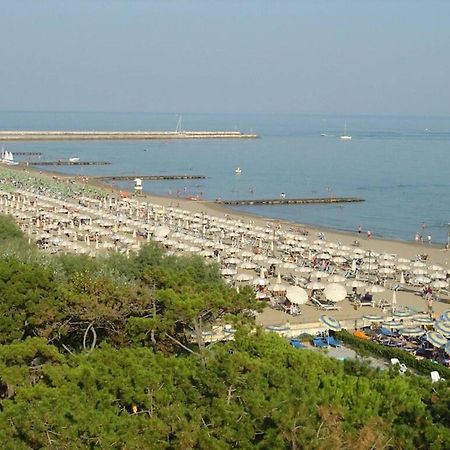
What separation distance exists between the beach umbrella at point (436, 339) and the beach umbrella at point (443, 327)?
52cm

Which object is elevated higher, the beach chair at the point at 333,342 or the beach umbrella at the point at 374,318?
the beach umbrella at the point at 374,318

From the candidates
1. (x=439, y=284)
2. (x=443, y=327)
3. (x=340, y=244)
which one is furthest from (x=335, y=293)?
(x=340, y=244)

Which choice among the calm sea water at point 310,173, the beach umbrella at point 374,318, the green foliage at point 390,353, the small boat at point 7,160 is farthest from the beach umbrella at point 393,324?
the small boat at point 7,160

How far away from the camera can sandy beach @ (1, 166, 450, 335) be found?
71.9ft

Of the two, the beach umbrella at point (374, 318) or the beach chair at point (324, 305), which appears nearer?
the beach umbrella at point (374, 318)

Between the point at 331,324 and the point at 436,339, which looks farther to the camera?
the point at 331,324

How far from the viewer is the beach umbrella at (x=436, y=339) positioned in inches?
709

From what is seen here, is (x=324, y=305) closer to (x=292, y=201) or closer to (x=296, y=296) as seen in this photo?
(x=296, y=296)

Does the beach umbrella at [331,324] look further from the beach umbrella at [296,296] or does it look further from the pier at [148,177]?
the pier at [148,177]

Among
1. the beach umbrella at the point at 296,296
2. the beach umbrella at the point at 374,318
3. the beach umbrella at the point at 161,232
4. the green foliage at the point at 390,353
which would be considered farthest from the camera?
the beach umbrella at the point at 161,232

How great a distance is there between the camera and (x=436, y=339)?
18.2m

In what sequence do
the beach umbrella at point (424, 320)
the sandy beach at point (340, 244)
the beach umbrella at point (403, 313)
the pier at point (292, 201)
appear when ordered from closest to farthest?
the beach umbrella at point (424, 320)
the beach umbrella at point (403, 313)
the sandy beach at point (340, 244)
the pier at point (292, 201)

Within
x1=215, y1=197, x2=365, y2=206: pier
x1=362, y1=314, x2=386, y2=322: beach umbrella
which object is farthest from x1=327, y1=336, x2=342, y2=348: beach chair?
x1=215, y1=197, x2=365, y2=206: pier

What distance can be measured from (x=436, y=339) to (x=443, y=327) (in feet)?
3.17
